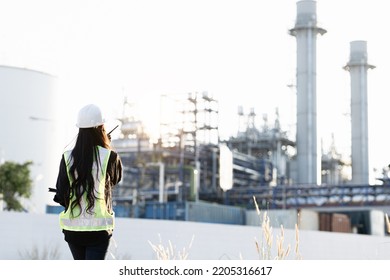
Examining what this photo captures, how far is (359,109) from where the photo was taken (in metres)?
39.2

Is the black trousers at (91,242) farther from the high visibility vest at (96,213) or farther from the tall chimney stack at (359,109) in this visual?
the tall chimney stack at (359,109)

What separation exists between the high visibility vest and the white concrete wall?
10.5m

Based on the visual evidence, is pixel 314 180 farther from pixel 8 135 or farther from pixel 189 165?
pixel 8 135

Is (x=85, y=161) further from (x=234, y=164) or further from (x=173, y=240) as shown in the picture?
(x=234, y=164)

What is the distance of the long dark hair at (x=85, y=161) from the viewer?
246 cm

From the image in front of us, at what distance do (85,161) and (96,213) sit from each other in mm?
182

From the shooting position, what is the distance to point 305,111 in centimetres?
3491

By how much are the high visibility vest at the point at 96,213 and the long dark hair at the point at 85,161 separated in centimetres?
1

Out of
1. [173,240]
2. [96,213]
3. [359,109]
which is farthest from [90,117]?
[359,109]

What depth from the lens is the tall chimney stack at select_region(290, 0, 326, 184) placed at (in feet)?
114

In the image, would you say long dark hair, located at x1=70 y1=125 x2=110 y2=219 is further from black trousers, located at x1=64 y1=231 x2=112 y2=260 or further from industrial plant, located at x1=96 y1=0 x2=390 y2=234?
industrial plant, located at x1=96 y1=0 x2=390 y2=234

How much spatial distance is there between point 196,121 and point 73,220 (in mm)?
31159

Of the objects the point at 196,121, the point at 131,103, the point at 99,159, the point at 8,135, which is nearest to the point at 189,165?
the point at 196,121

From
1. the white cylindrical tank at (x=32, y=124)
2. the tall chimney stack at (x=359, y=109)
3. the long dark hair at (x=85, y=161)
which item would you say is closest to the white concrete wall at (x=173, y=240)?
the long dark hair at (x=85, y=161)
